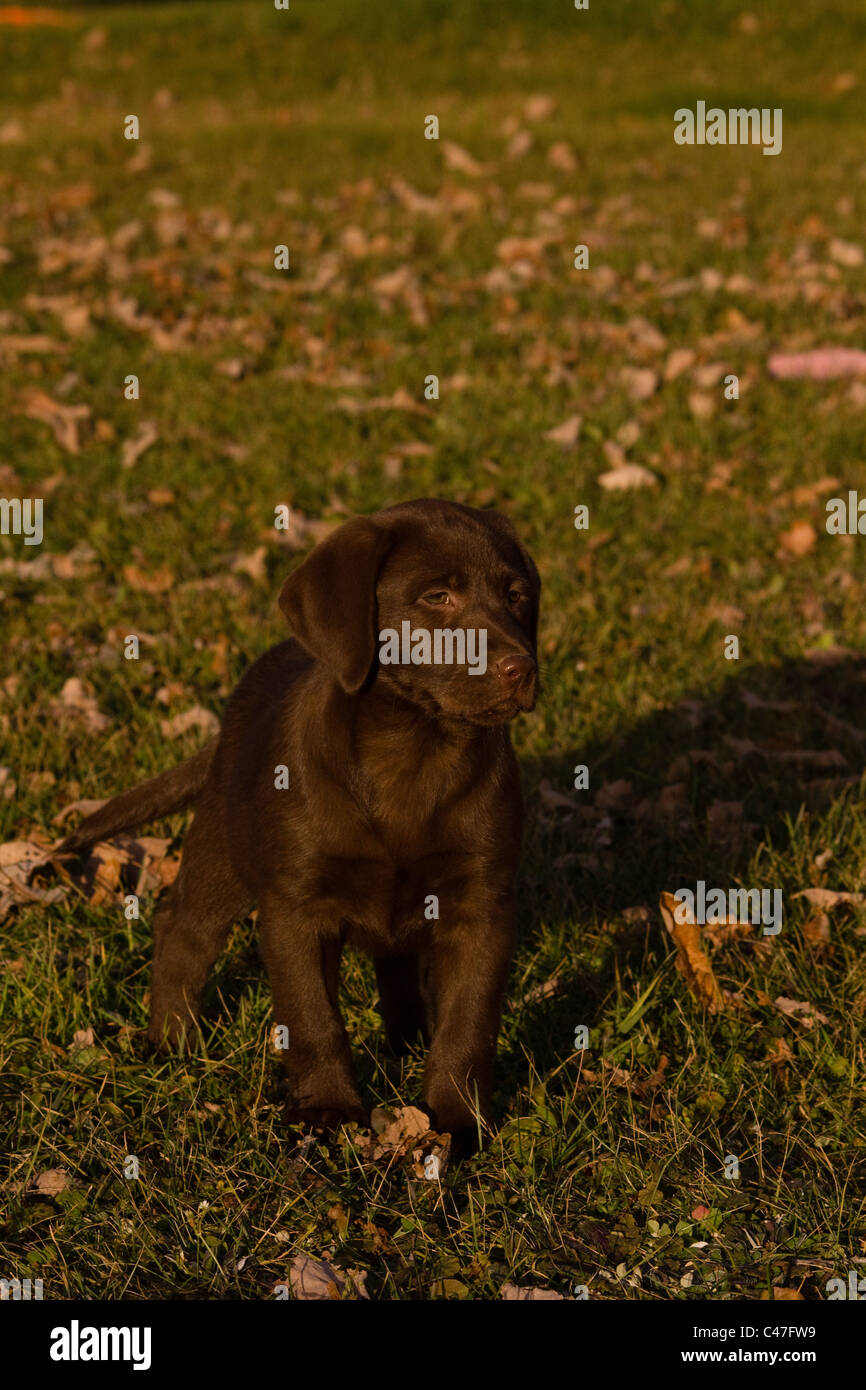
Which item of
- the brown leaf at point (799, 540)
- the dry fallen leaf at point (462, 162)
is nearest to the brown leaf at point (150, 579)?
the brown leaf at point (799, 540)

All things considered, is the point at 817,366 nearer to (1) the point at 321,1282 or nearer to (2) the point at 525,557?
(2) the point at 525,557

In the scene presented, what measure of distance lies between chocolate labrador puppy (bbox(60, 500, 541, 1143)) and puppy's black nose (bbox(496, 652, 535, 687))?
51 mm

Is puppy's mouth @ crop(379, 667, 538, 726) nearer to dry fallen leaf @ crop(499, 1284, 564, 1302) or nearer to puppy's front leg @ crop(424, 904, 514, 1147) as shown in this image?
puppy's front leg @ crop(424, 904, 514, 1147)

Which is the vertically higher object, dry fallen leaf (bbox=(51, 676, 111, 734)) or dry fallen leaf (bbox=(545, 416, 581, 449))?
dry fallen leaf (bbox=(545, 416, 581, 449))

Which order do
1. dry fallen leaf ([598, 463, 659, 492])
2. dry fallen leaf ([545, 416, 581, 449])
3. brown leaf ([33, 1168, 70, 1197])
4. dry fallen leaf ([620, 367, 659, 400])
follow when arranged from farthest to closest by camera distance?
dry fallen leaf ([620, 367, 659, 400]) < dry fallen leaf ([545, 416, 581, 449]) < dry fallen leaf ([598, 463, 659, 492]) < brown leaf ([33, 1168, 70, 1197])

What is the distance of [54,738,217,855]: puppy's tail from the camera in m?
4.36

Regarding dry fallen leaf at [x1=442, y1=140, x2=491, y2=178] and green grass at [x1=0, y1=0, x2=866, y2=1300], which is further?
dry fallen leaf at [x1=442, y1=140, x2=491, y2=178]

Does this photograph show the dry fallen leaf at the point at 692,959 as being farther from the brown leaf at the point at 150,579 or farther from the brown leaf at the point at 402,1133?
the brown leaf at the point at 150,579

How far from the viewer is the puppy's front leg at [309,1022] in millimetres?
3594

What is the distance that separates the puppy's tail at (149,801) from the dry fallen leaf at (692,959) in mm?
1345

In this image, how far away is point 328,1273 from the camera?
10.2 feet

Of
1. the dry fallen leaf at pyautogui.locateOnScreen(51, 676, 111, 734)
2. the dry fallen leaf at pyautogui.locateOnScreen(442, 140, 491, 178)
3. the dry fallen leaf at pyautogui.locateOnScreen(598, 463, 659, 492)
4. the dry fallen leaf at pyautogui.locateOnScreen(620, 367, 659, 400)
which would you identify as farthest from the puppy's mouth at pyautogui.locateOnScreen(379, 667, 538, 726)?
the dry fallen leaf at pyautogui.locateOnScreen(442, 140, 491, 178)

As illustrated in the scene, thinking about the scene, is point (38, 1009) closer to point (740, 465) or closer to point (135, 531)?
point (135, 531)

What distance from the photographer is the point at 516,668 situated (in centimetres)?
333
